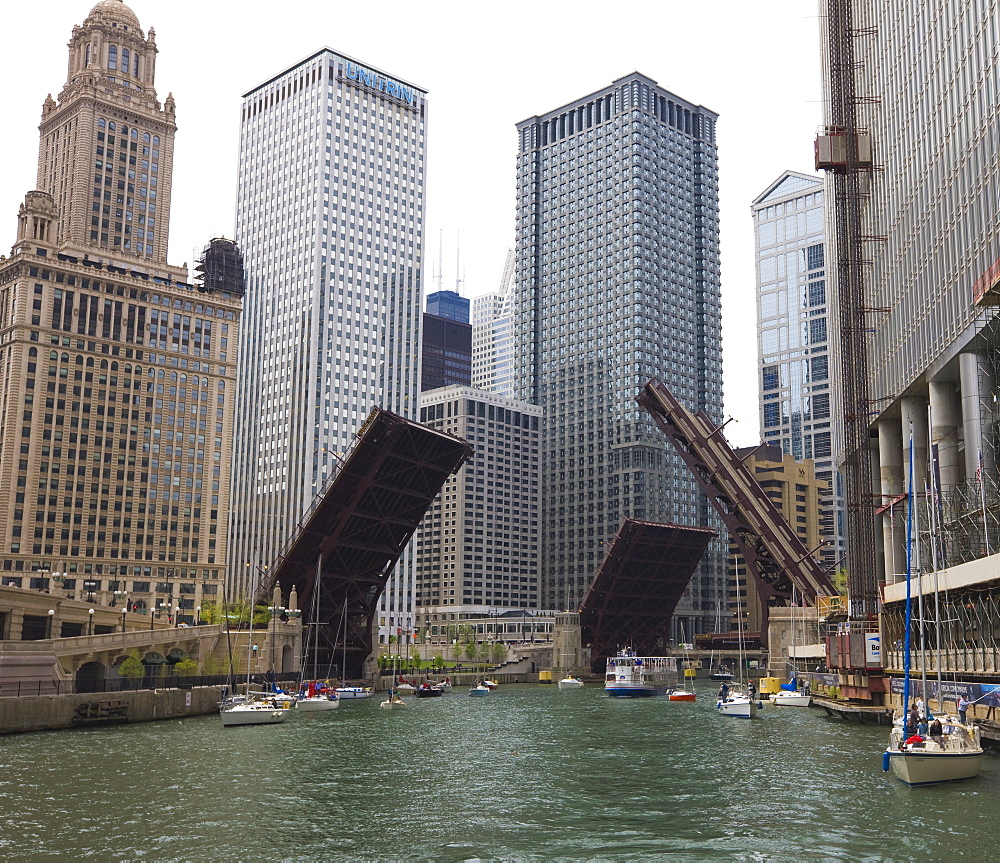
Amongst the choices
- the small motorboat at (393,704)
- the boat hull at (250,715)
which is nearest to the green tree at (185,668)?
the small motorboat at (393,704)

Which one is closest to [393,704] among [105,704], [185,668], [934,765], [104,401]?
[185,668]

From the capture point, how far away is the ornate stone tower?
14375 centimetres

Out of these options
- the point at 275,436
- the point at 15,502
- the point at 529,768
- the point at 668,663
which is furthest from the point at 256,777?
the point at 275,436

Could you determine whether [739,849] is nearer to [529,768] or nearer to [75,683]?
[529,768]

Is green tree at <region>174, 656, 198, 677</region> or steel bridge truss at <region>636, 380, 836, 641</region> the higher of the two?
steel bridge truss at <region>636, 380, 836, 641</region>

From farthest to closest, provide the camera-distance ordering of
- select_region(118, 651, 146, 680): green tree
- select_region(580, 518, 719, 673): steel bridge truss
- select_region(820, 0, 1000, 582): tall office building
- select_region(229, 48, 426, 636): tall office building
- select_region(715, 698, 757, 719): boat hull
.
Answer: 1. select_region(229, 48, 426, 636): tall office building
2. select_region(580, 518, 719, 673): steel bridge truss
3. select_region(118, 651, 146, 680): green tree
4. select_region(715, 698, 757, 719): boat hull
5. select_region(820, 0, 1000, 582): tall office building

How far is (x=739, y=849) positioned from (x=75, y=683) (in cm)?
4139

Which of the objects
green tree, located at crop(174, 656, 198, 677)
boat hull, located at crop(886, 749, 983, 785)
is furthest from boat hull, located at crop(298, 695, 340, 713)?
boat hull, located at crop(886, 749, 983, 785)

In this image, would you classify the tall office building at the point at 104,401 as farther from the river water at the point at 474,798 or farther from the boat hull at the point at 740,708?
the river water at the point at 474,798

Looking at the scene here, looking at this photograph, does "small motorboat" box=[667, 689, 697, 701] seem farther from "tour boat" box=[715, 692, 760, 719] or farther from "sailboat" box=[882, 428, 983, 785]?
"sailboat" box=[882, 428, 983, 785]

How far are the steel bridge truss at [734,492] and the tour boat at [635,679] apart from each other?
13.4m

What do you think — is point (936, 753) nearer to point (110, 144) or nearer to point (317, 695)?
point (317, 695)

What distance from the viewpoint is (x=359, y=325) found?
169 metres

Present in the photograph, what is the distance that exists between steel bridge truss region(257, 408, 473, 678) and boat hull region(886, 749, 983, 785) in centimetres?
4398
